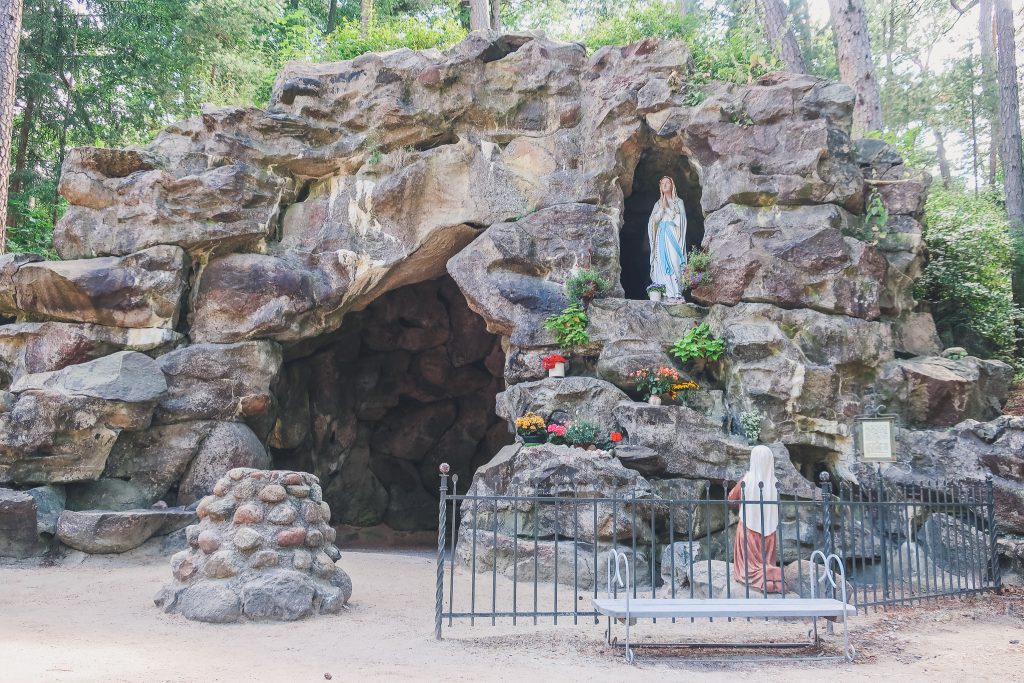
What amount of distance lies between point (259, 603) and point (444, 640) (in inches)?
71.6

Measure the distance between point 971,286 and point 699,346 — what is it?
16.7 feet

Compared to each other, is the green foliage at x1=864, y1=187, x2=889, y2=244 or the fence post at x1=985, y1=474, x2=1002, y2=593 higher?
the green foliage at x1=864, y1=187, x2=889, y2=244

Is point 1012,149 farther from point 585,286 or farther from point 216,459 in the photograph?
point 216,459

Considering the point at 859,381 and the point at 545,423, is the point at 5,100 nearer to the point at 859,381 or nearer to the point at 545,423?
the point at 545,423

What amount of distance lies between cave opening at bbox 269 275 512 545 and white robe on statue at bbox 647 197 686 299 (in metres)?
5.24

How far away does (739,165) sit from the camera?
11250 mm

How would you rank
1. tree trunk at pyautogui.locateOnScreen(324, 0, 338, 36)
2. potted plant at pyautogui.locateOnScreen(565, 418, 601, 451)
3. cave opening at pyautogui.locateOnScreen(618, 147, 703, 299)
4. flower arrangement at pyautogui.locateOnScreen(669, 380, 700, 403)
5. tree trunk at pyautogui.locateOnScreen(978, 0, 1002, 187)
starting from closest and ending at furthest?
potted plant at pyautogui.locateOnScreen(565, 418, 601, 451) < flower arrangement at pyautogui.locateOnScreen(669, 380, 700, 403) < cave opening at pyautogui.locateOnScreen(618, 147, 703, 299) < tree trunk at pyautogui.locateOnScreen(978, 0, 1002, 187) < tree trunk at pyautogui.locateOnScreen(324, 0, 338, 36)

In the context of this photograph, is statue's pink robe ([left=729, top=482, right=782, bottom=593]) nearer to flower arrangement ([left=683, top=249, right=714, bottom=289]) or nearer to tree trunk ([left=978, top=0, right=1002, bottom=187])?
flower arrangement ([left=683, top=249, right=714, bottom=289])

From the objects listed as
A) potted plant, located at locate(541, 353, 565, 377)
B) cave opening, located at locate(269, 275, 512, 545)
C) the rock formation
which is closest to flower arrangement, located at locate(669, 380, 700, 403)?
the rock formation

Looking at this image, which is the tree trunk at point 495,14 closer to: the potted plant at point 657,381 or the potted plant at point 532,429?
the potted plant at point 657,381

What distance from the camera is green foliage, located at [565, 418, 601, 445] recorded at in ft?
32.0

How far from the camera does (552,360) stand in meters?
10.7

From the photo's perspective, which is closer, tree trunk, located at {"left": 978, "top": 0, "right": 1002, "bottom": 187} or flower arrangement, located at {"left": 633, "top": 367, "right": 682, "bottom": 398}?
flower arrangement, located at {"left": 633, "top": 367, "right": 682, "bottom": 398}

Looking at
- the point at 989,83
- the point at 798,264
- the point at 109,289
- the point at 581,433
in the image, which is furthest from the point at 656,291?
the point at 989,83
